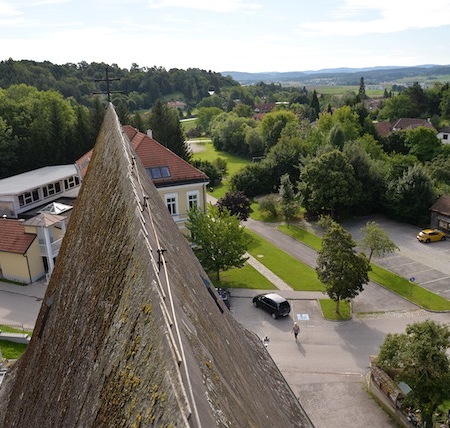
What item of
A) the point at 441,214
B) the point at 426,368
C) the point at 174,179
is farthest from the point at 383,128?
the point at 426,368

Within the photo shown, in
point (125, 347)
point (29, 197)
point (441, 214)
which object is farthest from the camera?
point (441, 214)

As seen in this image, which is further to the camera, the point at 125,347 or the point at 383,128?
the point at 383,128

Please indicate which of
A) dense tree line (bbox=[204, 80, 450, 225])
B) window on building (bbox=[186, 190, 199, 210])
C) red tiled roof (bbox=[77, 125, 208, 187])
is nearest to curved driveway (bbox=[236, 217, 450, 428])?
window on building (bbox=[186, 190, 199, 210])

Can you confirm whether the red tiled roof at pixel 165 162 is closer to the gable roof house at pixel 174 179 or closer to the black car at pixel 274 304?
the gable roof house at pixel 174 179

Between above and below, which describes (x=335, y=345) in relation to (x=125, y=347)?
below

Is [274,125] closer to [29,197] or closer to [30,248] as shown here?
[29,197]

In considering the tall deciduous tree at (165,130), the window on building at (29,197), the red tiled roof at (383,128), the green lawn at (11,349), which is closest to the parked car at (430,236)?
the green lawn at (11,349)

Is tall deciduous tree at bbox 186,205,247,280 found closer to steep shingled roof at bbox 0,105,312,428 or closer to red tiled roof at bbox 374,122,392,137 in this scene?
steep shingled roof at bbox 0,105,312,428
